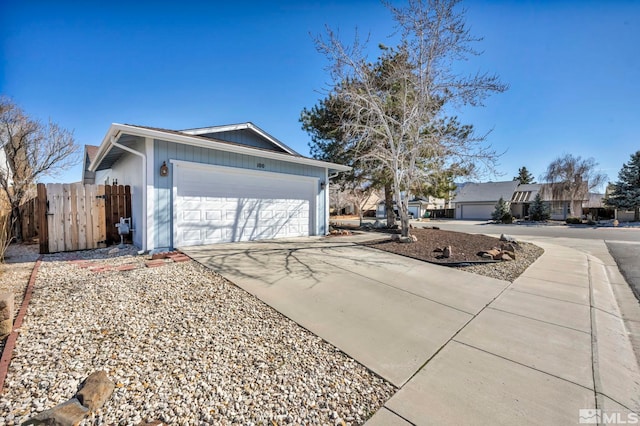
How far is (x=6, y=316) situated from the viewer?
2486 millimetres

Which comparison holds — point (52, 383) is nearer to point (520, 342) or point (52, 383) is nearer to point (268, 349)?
point (268, 349)

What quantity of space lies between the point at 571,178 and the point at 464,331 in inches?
1419

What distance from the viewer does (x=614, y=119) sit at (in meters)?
12.6

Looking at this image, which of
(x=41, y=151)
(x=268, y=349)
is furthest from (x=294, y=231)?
(x=41, y=151)

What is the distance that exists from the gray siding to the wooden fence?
3503mm

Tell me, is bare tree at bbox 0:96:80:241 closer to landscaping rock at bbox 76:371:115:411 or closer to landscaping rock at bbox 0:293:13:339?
landscaping rock at bbox 0:293:13:339

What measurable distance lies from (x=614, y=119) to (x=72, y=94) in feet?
76.4

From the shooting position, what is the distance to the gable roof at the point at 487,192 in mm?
33375

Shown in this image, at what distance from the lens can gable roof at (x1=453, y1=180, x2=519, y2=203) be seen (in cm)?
3338

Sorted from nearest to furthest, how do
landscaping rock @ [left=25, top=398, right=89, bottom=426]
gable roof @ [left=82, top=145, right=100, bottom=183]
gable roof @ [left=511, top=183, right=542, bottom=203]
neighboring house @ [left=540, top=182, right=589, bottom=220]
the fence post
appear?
landscaping rock @ [left=25, top=398, right=89, bottom=426], the fence post, gable roof @ [left=82, top=145, right=100, bottom=183], neighboring house @ [left=540, top=182, right=589, bottom=220], gable roof @ [left=511, top=183, right=542, bottom=203]

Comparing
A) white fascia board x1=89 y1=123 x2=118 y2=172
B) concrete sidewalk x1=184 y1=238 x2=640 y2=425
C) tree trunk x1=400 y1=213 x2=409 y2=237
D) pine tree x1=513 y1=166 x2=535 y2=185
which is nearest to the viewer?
concrete sidewalk x1=184 y1=238 x2=640 y2=425

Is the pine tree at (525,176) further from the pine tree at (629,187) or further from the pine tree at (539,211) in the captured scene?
the pine tree at (629,187)

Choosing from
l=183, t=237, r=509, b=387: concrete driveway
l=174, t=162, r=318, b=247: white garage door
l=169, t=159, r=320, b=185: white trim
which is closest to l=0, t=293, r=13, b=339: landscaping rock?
l=183, t=237, r=509, b=387: concrete driveway

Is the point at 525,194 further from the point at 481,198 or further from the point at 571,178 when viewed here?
the point at 571,178
